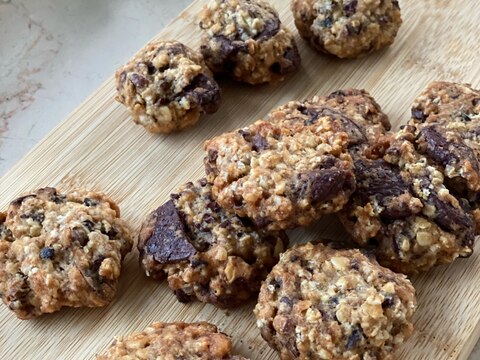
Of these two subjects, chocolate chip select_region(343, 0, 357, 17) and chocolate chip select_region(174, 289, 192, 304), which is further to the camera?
chocolate chip select_region(343, 0, 357, 17)

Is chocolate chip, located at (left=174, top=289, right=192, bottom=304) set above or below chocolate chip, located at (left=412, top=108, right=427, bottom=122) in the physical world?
above

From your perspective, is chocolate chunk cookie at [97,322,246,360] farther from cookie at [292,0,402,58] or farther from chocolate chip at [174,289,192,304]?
cookie at [292,0,402,58]

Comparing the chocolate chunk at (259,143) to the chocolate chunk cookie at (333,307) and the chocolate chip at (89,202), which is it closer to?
the chocolate chunk cookie at (333,307)

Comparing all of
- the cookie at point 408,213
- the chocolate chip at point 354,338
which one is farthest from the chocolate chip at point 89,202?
the chocolate chip at point 354,338

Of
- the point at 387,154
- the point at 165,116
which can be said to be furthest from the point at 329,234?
the point at 165,116

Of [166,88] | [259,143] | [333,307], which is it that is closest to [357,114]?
A: [259,143]

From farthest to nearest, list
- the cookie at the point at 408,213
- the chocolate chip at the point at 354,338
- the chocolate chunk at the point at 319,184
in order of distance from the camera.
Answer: the cookie at the point at 408,213 → the chocolate chunk at the point at 319,184 → the chocolate chip at the point at 354,338

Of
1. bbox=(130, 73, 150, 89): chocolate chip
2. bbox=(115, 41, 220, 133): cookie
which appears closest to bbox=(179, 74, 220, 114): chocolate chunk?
bbox=(115, 41, 220, 133): cookie

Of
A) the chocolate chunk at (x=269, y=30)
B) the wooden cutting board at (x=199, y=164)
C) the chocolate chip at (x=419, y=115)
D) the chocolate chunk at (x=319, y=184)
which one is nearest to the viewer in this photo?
the chocolate chunk at (x=319, y=184)
